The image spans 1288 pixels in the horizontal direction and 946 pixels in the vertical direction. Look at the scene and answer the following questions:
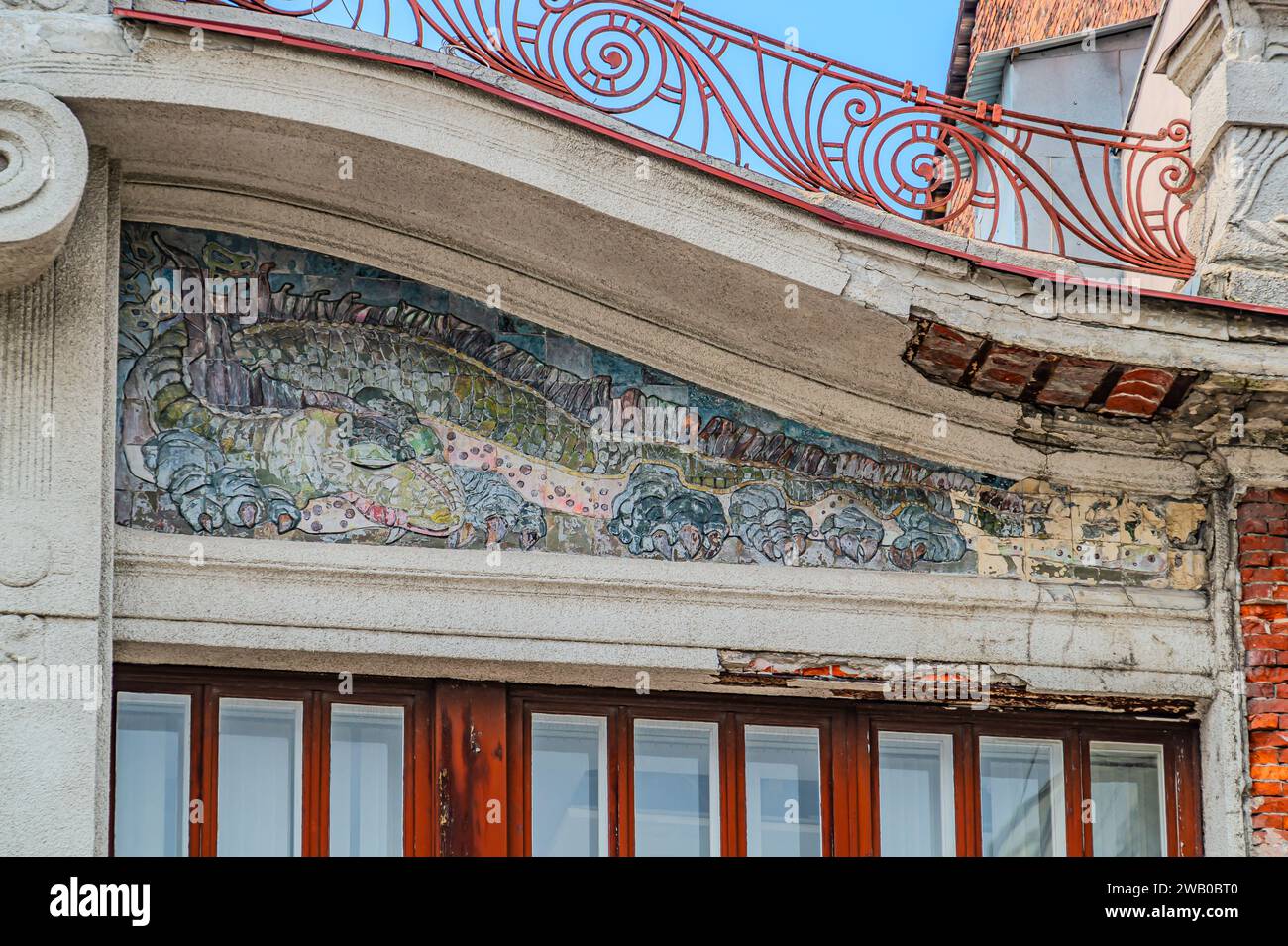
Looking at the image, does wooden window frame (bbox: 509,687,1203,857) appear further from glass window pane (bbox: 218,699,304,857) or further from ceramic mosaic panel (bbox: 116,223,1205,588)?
glass window pane (bbox: 218,699,304,857)

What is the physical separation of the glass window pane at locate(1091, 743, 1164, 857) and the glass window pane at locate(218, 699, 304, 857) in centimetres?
260

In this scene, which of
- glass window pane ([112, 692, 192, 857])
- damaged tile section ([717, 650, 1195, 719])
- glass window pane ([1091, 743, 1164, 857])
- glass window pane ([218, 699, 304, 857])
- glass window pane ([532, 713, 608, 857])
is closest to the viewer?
glass window pane ([112, 692, 192, 857])

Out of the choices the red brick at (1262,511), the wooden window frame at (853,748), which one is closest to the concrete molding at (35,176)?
the wooden window frame at (853,748)

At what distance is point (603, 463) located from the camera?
6707 millimetres

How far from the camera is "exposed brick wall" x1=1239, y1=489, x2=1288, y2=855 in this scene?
6.71m

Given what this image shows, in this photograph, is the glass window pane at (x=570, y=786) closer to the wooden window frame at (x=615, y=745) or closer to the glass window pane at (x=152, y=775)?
the wooden window frame at (x=615, y=745)

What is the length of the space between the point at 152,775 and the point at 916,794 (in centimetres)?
243

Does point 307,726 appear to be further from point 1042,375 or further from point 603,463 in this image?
point 1042,375

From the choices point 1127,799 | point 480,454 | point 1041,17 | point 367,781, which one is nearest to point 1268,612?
point 1127,799

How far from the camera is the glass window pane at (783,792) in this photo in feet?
21.8

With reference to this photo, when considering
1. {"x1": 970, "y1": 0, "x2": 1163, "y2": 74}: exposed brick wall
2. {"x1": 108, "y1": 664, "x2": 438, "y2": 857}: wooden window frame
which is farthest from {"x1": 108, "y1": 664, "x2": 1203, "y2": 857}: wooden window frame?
{"x1": 970, "y1": 0, "x2": 1163, "y2": 74}: exposed brick wall
